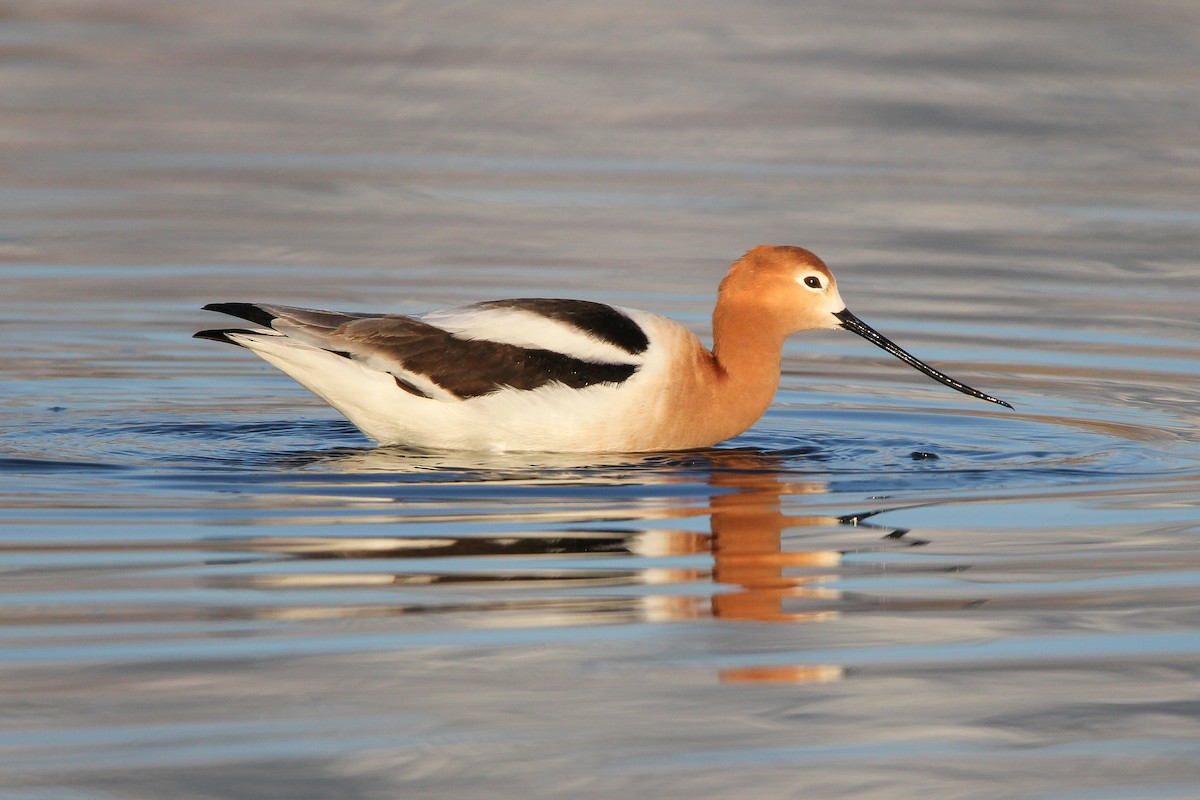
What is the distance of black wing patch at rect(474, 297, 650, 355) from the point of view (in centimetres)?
1112

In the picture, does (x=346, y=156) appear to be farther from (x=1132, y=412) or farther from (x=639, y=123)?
(x=1132, y=412)

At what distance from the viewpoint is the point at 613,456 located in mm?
11242

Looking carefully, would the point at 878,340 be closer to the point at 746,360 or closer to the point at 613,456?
the point at 746,360

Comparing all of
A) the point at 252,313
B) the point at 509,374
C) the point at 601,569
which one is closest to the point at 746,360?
the point at 509,374

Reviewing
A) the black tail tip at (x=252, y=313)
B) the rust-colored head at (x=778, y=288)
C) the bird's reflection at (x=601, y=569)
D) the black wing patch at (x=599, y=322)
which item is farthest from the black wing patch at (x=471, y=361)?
the bird's reflection at (x=601, y=569)

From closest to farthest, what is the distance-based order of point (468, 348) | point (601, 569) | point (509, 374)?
point (601, 569), point (509, 374), point (468, 348)

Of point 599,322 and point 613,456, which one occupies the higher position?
point 599,322

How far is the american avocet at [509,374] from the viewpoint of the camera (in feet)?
36.5

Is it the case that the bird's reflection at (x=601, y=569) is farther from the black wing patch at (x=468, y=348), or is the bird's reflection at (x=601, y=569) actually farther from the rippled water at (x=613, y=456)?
the black wing patch at (x=468, y=348)

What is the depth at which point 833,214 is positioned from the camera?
18.6m

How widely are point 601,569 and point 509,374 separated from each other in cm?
261

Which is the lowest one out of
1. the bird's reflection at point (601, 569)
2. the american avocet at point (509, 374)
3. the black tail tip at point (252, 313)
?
the bird's reflection at point (601, 569)

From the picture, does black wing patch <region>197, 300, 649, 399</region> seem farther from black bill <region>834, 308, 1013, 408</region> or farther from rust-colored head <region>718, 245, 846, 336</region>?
black bill <region>834, 308, 1013, 408</region>

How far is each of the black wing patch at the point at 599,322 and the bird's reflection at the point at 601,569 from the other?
47.2 inches
